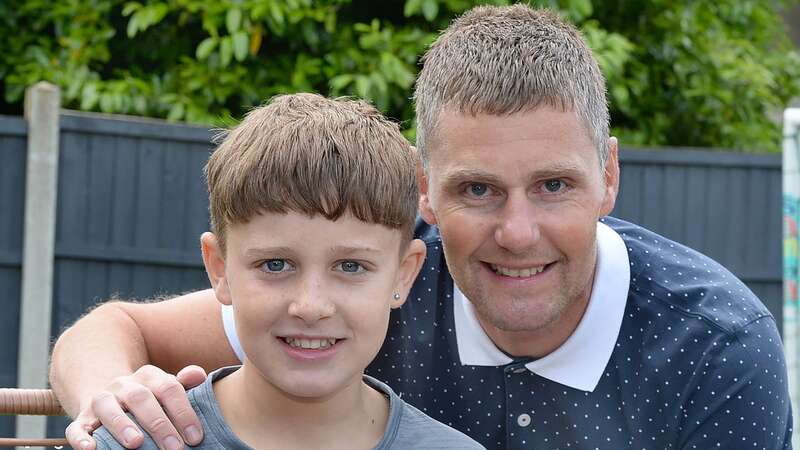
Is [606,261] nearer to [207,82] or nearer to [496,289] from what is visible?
[496,289]

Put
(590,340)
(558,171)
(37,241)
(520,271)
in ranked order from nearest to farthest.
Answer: (558,171)
(520,271)
(590,340)
(37,241)

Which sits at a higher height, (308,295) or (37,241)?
(308,295)

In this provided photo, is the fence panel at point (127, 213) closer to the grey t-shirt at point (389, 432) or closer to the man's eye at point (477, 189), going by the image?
the man's eye at point (477, 189)

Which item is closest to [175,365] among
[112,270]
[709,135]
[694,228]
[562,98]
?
[562,98]

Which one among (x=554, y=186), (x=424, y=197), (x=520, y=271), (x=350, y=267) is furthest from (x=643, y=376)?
(x=350, y=267)

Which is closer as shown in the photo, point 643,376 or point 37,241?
point 643,376

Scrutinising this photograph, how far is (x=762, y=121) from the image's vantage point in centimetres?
624

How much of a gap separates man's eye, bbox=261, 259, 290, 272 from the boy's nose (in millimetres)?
54

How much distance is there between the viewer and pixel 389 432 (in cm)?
233

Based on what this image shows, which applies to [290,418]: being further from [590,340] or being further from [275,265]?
[590,340]

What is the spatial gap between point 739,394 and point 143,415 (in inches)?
43.2

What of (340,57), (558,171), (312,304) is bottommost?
(312,304)

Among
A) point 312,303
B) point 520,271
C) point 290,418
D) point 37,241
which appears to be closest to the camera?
point 312,303

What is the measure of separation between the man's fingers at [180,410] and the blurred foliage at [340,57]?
2.87m
